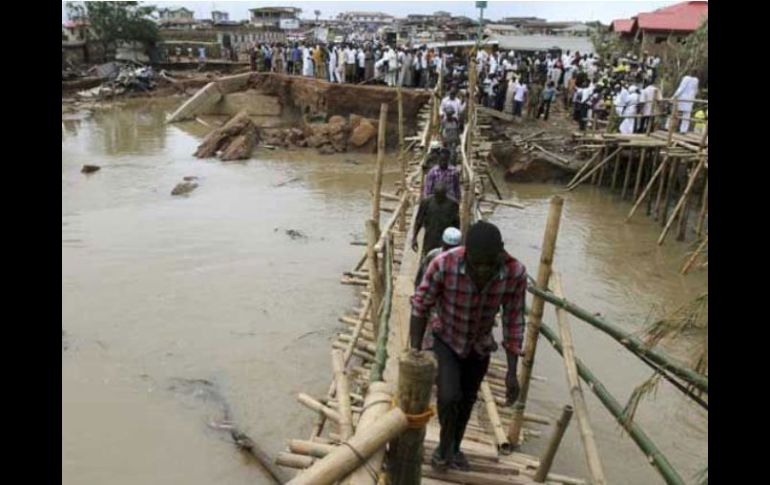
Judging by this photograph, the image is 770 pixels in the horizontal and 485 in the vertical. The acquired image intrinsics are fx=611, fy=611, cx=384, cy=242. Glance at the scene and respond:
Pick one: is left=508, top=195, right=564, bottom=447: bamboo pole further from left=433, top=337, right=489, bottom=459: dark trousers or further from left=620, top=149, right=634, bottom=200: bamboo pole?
left=620, top=149, right=634, bottom=200: bamboo pole

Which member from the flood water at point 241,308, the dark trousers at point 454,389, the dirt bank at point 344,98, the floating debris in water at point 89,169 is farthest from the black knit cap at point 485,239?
the floating debris in water at point 89,169

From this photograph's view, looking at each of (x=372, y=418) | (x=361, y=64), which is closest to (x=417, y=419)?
(x=372, y=418)

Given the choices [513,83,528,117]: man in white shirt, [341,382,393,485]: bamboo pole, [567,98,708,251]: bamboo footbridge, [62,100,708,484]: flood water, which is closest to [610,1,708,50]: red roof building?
[513,83,528,117]: man in white shirt

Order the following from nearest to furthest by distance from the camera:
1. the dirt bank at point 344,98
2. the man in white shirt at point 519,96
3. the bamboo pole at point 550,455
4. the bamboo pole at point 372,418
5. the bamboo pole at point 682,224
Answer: the bamboo pole at point 372,418, the bamboo pole at point 550,455, the bamboo pole at point 682,224, the man in white shirt at point 519,96, the dirt bank at point 344,98

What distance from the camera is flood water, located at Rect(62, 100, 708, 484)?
6.62 m

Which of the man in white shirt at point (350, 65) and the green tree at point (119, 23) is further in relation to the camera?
the green tree at point (119, 23)

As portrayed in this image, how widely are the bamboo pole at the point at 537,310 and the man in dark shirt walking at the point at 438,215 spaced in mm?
2137

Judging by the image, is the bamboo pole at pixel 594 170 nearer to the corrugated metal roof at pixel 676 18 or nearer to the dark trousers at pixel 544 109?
the dark trousers at pixel 544 109

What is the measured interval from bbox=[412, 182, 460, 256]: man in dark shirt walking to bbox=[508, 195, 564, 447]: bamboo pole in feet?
7.01

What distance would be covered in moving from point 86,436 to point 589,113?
15.9 metres

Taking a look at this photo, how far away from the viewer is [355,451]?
2041mm

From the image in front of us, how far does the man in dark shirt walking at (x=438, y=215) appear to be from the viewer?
6.34m
